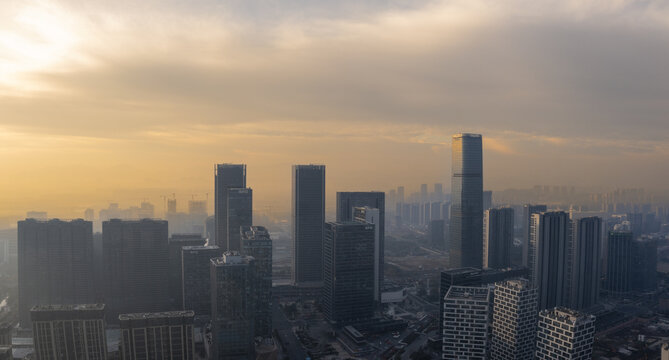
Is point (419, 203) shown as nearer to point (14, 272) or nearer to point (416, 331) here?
point (416, 331)

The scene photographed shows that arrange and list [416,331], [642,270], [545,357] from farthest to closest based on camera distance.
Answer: [642,270]
[416,331]
[545,357]

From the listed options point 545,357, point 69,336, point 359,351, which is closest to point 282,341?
point 359,351

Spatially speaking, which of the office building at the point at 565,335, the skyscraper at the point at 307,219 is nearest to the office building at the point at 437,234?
the skyscraper at the point at 307,219

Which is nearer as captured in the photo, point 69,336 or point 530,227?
point 69,336

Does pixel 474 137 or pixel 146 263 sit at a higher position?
pixel 474 137

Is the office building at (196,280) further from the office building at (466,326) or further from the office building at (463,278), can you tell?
the office building at (466,326)
